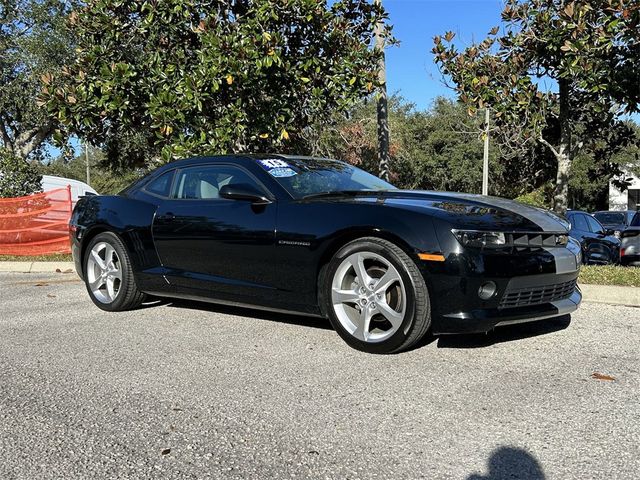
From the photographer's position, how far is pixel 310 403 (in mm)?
3227

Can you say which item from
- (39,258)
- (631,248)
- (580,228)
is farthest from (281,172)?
(580,228)

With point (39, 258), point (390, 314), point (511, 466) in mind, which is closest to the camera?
point (511, 466)

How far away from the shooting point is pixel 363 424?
9.61 feet

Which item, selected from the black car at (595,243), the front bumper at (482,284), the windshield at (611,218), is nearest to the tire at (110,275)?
the front bumper at (482,284)

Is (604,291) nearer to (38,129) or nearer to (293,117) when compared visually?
(293,117)

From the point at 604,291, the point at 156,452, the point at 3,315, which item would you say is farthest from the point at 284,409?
the point at 604,291

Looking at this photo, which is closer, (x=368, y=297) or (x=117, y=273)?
(x=368, y=297)

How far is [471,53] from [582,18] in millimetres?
1560

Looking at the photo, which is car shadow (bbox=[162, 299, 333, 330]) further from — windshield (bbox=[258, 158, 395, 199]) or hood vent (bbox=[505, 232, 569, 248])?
hood vent (bbox=[505, 232, 569, 248])

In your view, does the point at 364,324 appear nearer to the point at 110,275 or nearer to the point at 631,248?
the point at 110,275

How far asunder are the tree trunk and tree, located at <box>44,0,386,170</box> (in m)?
2.76

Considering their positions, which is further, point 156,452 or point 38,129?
point 38,129

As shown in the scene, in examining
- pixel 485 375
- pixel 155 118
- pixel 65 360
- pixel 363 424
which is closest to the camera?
pixel 363 424

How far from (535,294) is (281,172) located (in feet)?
7.18
